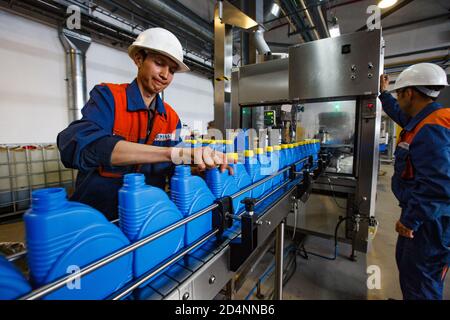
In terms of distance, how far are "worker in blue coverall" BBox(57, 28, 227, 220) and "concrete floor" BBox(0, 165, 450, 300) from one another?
4.56 feet

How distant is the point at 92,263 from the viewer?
35 centimetres

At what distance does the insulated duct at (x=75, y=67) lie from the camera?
118 inches

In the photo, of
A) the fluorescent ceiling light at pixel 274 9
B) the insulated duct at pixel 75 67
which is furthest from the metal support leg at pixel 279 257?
the insulated duct at pixel 75 67

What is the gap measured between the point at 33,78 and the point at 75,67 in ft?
1.74

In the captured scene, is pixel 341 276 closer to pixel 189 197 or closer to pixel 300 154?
pixel 300 154

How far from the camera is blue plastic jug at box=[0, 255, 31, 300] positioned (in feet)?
0.93

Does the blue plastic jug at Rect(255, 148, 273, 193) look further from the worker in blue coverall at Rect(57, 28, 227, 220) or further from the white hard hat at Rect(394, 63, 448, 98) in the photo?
the white hard hat at Rect(394, 63, 448, 98)

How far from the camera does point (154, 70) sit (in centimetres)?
85

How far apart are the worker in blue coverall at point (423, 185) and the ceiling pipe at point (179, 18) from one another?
9.15 feet

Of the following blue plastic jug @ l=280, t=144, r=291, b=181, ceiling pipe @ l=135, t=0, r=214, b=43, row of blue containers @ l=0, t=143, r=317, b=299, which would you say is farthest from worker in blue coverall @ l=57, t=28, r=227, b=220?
ceiling pipe @ l=135, t=0, r=214, b=43

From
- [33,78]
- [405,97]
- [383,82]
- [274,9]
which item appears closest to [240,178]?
[405,97]

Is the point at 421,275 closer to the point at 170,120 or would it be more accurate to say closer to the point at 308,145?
the point at 308,145

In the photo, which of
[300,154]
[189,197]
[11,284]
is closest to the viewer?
[11,284]
